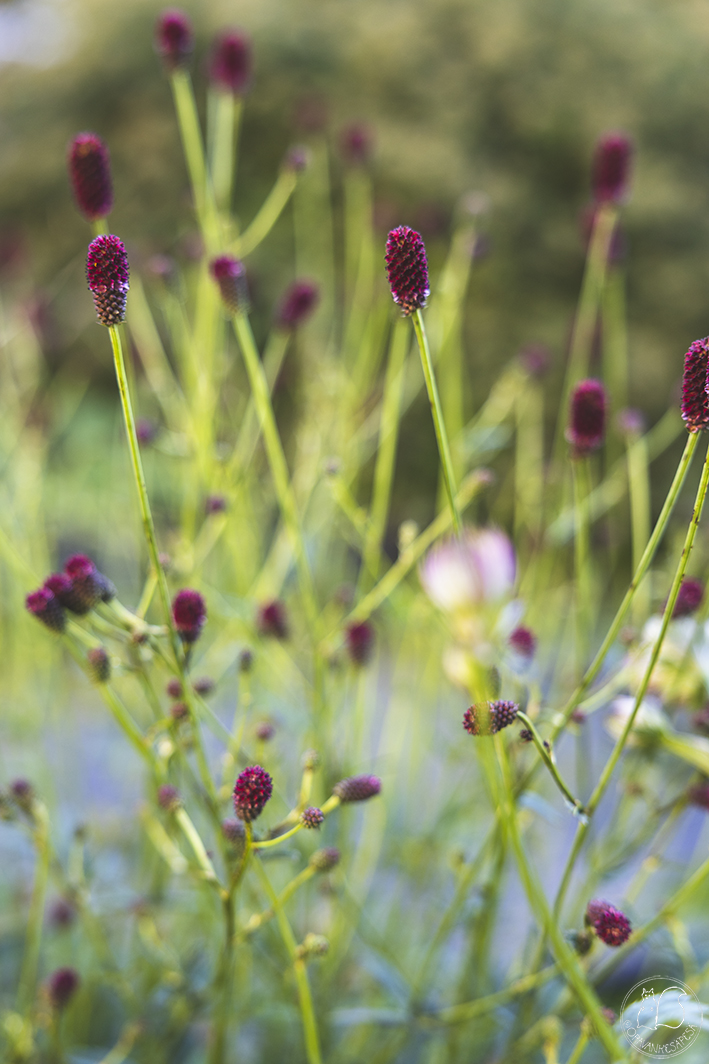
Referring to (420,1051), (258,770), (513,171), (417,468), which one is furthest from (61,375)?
(258,770)

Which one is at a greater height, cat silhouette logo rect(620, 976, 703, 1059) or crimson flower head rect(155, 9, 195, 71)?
crimson flower head rect(155, 9, 195, 71)

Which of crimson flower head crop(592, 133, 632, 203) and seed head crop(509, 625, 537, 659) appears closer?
seed head crop(509, 625, 537, 659)

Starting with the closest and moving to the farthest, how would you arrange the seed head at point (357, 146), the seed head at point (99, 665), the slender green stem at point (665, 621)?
the slender green stem at point (665, 621) → the seed head at point (99, 665) → the seed head at point (357, 146)

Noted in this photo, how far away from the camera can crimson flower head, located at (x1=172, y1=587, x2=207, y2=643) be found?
1.14ft

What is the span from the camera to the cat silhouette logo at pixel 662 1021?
1.00ft

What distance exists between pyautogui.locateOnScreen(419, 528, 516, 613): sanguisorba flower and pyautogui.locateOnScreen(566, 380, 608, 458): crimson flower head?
0.35 ft

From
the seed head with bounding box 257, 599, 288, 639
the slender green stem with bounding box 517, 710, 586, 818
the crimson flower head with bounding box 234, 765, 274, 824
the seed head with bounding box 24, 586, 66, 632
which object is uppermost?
the seed head with bounding box 257, 599, 288, 639

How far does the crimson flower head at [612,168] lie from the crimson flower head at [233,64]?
295 mm

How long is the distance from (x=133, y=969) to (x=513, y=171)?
154cm

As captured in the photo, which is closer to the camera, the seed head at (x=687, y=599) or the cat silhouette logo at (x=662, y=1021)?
the cat silhouette logo at (x=662, y=1021)

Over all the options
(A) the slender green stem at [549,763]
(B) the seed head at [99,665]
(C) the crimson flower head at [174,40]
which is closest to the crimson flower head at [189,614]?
(B) the seed head at [99,665]

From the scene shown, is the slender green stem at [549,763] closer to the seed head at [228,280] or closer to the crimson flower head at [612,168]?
the seed head at [228,280]

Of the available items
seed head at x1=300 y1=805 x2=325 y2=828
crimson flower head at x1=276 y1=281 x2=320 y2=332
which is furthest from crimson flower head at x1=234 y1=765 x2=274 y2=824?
crimson flower head at x1=276 y1=281 x2=320 y2=332

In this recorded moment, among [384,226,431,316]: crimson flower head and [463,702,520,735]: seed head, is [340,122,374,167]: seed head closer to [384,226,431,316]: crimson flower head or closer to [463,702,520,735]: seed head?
[384,226,431,316]: crimson flower head
